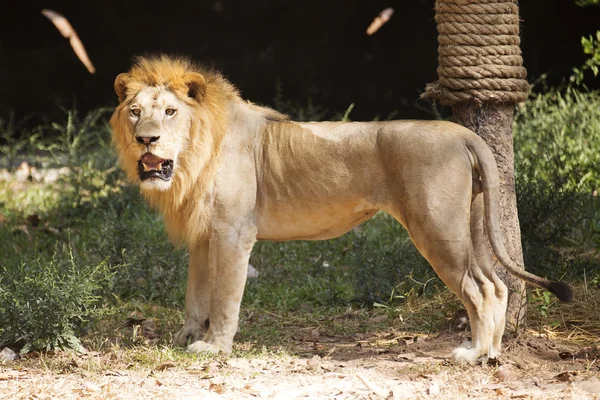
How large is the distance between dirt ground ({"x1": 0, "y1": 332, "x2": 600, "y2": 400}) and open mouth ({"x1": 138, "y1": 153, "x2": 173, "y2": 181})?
827 mm

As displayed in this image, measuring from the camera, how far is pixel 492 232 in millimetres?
3791

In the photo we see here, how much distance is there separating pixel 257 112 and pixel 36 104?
193 inches

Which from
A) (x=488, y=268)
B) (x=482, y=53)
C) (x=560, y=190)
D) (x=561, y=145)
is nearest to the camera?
(x=488, y=268)

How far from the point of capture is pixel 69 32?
855 cm

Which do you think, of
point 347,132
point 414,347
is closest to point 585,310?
point 414,347

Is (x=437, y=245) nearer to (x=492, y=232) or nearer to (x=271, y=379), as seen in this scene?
(x=492, y=232)

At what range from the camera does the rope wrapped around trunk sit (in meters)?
4.21

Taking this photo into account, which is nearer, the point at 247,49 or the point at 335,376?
the point at 335,376

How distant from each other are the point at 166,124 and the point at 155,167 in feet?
0.65

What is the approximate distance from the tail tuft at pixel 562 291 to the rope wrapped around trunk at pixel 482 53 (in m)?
1.02

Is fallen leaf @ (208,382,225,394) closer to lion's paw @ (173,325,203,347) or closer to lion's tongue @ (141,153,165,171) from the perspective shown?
lion's paw @ (173,325,203,347)

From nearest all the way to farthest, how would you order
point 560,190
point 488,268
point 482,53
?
point 488,268 < point 482,53 < point 560,190

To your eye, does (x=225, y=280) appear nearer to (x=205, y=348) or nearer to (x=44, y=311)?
(x=205, y=348)

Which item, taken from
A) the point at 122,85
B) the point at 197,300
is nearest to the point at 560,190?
the point at 197,300
